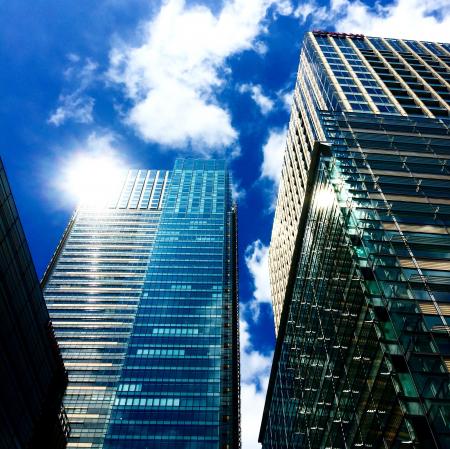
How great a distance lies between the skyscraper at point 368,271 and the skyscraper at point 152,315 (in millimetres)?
36577

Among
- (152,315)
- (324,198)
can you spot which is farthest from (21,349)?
(152,315)

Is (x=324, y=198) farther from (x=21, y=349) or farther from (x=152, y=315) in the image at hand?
(x=152, y=315)

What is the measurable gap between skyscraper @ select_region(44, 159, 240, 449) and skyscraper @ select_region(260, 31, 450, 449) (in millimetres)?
36577

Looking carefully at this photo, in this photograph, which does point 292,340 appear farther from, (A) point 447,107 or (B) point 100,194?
(B) point 100,194

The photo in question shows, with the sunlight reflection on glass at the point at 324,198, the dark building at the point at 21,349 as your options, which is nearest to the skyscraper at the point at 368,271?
the sunlight reflection on glass at the point at 324,198

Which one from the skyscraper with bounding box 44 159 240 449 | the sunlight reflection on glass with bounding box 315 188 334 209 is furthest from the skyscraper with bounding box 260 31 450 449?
the skyscraper with bounding box 44 159 240 449

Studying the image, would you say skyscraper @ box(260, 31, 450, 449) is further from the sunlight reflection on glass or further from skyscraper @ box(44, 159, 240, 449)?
skyscraper @ box(44, 159, 240, 449)

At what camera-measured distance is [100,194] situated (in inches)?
6097

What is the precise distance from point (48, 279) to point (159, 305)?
122ft

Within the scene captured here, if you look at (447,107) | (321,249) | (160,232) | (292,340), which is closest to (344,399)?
(321,249)

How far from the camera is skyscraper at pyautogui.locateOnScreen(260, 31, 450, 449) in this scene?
18844 mm

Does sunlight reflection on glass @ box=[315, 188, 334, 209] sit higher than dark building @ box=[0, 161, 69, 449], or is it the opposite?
sunlight reflection on glass @ box=[315, 188, 334, 209]

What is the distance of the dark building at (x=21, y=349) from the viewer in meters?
23.7

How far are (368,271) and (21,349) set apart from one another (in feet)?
71.8
